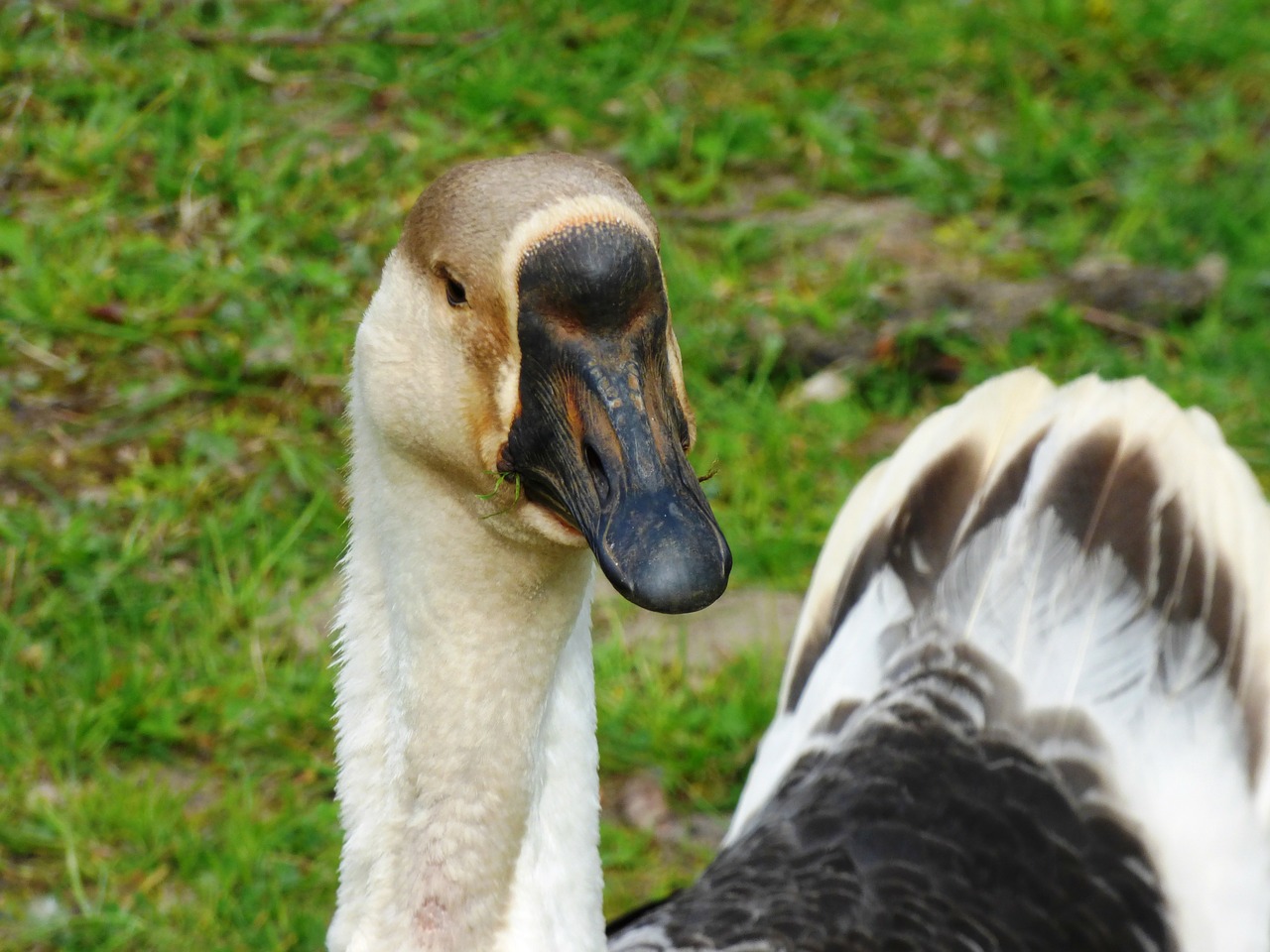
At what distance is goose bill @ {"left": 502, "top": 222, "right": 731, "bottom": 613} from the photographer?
1735 millimetres

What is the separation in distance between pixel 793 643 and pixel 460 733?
148 cm

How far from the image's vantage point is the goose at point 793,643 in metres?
1.83

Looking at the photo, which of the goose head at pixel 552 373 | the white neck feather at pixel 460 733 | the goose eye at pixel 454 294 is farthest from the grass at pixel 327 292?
the goose eye at pixel 454 294

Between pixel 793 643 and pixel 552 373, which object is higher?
pixel 552 373

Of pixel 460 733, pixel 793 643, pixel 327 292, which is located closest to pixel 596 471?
pixel 460 733

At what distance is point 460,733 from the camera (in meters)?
2.06

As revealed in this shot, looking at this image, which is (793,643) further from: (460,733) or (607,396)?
(607,396)

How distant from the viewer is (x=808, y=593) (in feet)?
11.4

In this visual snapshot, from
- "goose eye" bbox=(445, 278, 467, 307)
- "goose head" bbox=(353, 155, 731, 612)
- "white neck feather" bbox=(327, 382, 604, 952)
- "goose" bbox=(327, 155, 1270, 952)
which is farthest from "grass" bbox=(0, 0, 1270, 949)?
"goose eye" bbox=(445, 278, 467, 307)

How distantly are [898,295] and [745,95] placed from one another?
101cm

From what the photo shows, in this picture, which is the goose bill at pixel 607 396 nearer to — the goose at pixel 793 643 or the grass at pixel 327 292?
the goose at pixel 793 643

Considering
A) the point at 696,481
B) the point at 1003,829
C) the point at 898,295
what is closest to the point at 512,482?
the point at 696,481

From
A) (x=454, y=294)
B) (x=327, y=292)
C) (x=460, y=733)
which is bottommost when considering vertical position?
(x=327, y=292)

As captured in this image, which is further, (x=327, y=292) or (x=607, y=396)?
(x=327, y=292)
